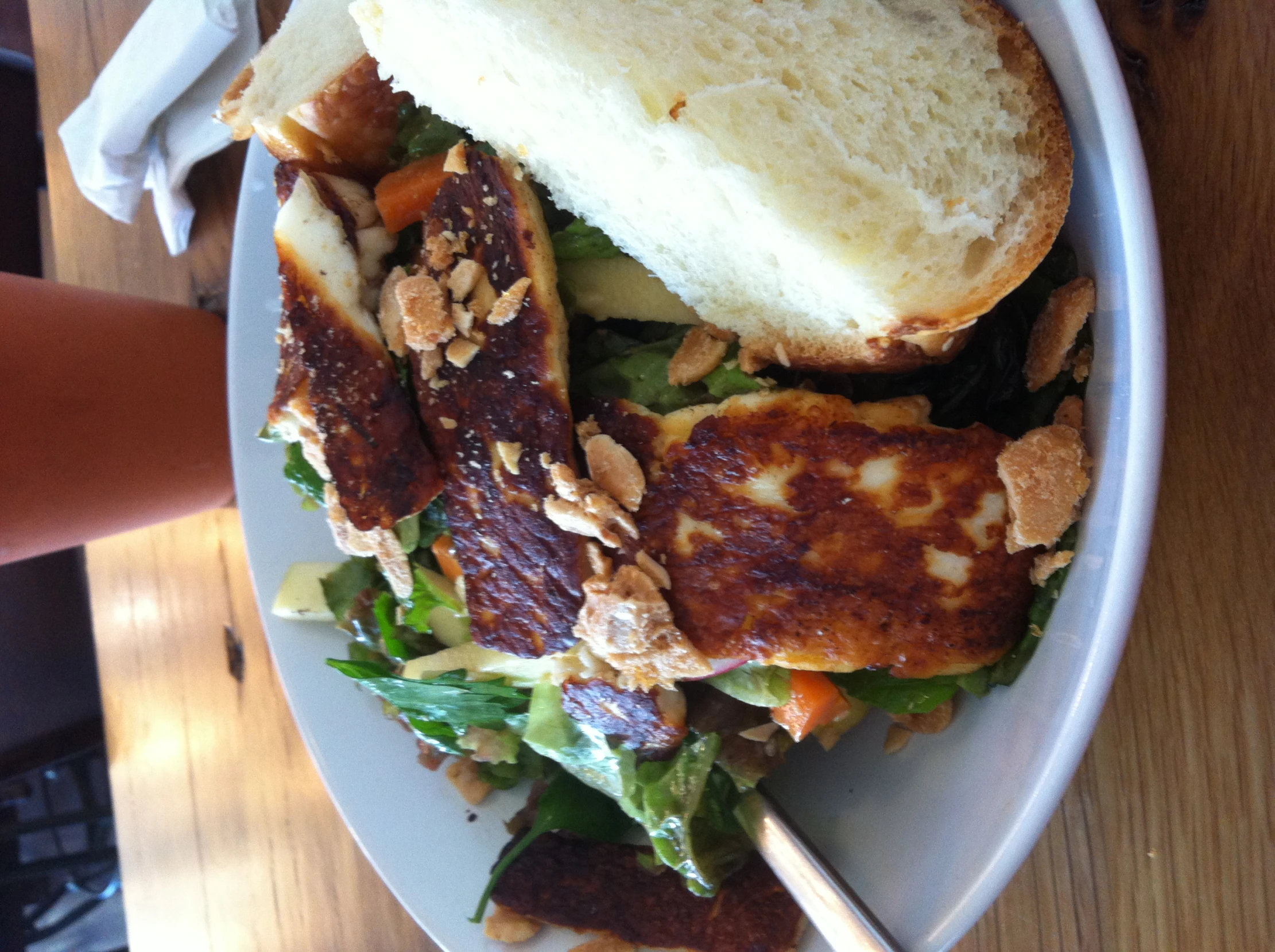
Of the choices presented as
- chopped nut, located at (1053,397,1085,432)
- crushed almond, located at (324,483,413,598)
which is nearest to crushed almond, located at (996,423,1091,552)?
chopped nut, located at (1053,397,1085,432)

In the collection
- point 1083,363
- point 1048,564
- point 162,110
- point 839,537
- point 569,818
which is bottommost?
point 569,818

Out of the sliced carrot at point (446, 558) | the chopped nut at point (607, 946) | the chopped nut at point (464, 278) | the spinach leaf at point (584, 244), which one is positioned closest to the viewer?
the chopped nut at point (464, 278)

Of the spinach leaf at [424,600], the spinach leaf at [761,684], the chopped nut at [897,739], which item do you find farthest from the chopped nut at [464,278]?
the chopped nut at [897,739]

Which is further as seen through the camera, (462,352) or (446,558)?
(446,558)

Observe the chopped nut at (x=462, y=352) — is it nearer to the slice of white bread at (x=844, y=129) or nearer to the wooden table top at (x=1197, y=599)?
the slice of white bread at (x=844, y=129)

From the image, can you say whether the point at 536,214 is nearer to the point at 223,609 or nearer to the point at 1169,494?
the point at 1169,494

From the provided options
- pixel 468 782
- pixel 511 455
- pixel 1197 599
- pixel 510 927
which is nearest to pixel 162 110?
pixel 511 455

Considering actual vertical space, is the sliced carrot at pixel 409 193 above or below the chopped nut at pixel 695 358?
above

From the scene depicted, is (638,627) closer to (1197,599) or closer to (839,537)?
(839,537)
